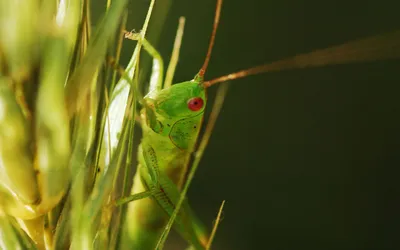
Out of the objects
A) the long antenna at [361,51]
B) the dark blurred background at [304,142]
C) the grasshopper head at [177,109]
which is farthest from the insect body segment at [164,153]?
the dark blurred background at [304,142]

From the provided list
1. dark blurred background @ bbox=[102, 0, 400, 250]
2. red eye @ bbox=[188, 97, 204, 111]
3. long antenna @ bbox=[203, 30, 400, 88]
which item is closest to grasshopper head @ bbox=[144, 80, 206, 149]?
red eye @ bbox=[188, 97, 204, 111]

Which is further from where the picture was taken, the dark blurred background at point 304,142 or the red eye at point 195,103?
the dark blurred background at point 304,142

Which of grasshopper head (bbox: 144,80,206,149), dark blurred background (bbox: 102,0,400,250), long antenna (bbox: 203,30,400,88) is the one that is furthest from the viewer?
dark blurred background (bbox: 102,0,400,250)

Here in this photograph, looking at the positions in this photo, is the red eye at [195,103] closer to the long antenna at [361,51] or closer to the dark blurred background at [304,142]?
the long antenna at [361,51]

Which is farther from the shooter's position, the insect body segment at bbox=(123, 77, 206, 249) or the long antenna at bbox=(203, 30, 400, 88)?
the insect body segment at bbox=(123, 77, 206, 249)

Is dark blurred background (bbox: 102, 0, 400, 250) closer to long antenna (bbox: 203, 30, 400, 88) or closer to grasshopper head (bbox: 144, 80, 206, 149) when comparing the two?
grasshopper head (bbox: 144, 80, 206, 149)

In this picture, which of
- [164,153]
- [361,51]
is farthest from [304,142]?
[361,51]

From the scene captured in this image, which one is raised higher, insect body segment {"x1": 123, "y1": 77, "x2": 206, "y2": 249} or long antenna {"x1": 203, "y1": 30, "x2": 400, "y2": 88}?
long antenna {"x1": 203, "y1": 30, "x2": 400, "y2": 88}

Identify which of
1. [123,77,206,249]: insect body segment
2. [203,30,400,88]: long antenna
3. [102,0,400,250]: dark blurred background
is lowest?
[102,0,400,250]: dark blurred background
